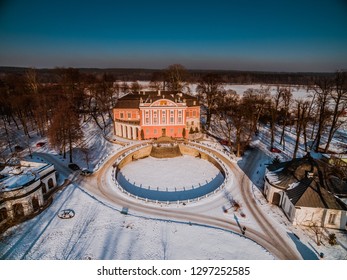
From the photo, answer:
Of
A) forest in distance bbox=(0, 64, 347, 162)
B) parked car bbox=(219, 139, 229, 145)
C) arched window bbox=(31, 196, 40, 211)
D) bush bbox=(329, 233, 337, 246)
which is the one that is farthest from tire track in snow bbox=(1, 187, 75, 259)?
parked car bbox=(219, 139, 229, 145)

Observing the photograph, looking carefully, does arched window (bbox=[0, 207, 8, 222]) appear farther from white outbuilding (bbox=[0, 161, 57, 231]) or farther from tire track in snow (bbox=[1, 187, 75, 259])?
tire track in snow (bbox=[1, 187, 75, 259])

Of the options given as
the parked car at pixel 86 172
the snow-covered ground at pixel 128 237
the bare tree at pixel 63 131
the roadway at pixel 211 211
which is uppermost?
the bare tree at pixel 63 131

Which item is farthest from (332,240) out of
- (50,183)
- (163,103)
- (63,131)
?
(63,131)

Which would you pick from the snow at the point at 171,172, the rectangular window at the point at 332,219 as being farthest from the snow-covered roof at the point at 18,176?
the rectangular window at the point at 332,219

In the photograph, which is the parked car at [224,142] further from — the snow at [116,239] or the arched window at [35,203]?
the arched window at [35,203]

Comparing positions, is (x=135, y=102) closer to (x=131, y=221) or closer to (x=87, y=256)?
(x=131, y=221)
